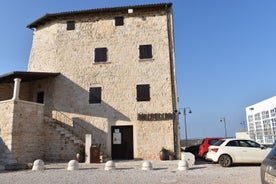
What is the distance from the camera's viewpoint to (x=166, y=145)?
1360 centimetres

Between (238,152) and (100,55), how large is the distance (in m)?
10.2

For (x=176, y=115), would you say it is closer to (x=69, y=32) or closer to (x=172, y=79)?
(x=172, y=79)

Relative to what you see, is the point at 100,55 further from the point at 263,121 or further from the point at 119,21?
the point at 263,121

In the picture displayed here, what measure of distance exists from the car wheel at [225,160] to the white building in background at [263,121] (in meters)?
13.6

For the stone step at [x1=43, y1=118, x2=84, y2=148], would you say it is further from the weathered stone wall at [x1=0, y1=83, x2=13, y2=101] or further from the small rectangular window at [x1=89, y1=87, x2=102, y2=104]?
the weathered stone wall at [x1=0, y1=83, x2=13, y2=101]

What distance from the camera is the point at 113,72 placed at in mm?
14992

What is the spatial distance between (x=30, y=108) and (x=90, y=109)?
3.56m

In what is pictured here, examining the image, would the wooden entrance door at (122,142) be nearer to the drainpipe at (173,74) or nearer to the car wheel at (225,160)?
the drainpipe at (173,74)

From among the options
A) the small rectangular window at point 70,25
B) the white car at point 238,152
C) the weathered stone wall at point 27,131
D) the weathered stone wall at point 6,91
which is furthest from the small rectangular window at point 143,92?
the weathered stone wall at point 6,91

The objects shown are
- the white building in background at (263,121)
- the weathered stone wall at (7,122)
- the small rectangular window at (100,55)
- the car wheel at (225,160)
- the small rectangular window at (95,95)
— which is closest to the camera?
the car wheel at (225,160)

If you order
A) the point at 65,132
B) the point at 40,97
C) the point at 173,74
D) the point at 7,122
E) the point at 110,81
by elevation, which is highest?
the point at 173,74

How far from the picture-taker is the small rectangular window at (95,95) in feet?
48.3

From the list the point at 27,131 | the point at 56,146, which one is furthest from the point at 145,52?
the point at 27,131

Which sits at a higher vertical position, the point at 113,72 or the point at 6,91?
the point at 113,72
